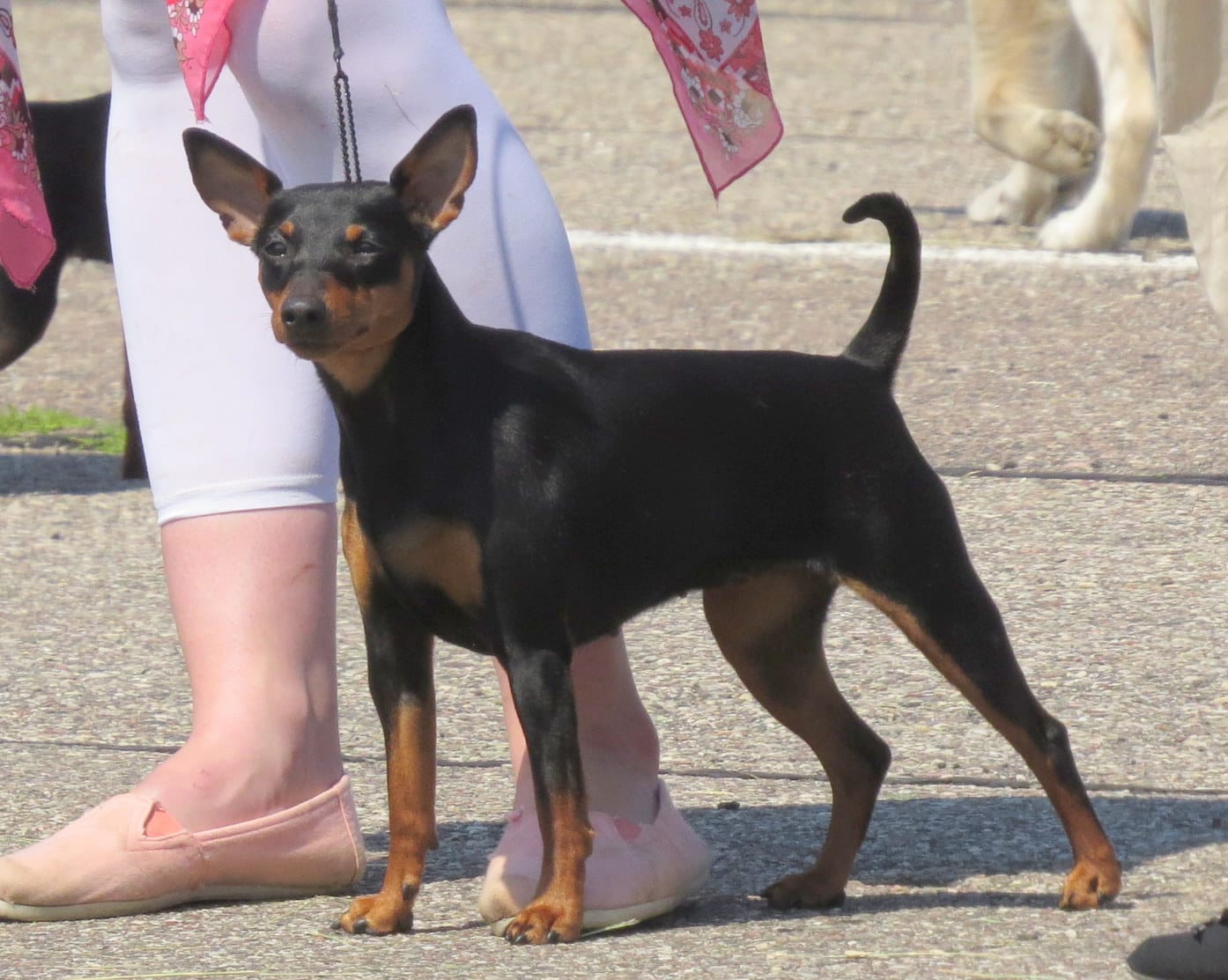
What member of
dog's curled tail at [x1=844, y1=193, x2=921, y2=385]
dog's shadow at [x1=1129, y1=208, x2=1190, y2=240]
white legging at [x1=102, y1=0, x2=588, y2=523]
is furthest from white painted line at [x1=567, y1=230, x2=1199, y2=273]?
white legging at [x1=102, y1=0, x2=588, y2=523]

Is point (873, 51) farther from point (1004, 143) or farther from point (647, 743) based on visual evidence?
point (647, 743)

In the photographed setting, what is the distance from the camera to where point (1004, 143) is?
7160 mm

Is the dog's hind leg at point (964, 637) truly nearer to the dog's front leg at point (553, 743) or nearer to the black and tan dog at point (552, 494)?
the black and tan dog at point (552, 494)

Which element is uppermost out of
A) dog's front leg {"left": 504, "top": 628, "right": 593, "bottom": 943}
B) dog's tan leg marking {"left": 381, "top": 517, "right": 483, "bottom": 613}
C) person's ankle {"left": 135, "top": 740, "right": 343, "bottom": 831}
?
dog's tan leg marking {"left": 381, "top": 517, "right": 483, "bottom": 613}

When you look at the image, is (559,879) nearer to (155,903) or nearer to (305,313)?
(155,903)

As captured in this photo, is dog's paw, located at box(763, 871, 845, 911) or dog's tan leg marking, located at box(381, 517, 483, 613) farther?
dog's paw, located at box(763, 871, 845, 911)

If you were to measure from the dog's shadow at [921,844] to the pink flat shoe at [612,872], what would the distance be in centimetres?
8

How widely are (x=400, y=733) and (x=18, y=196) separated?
1004 mm

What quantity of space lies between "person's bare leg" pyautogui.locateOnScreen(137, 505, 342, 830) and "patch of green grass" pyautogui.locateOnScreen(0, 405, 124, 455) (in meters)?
2.95

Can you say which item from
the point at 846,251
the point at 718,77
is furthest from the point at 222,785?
the point at 846,251

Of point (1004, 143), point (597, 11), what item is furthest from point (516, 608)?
point (597, 11)

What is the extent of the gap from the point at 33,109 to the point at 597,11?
772cm

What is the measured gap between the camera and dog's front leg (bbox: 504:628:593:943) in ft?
8.01

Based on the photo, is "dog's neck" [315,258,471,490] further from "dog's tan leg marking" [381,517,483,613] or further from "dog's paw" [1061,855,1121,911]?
"dog's paw" [1061,855,1121,911]
